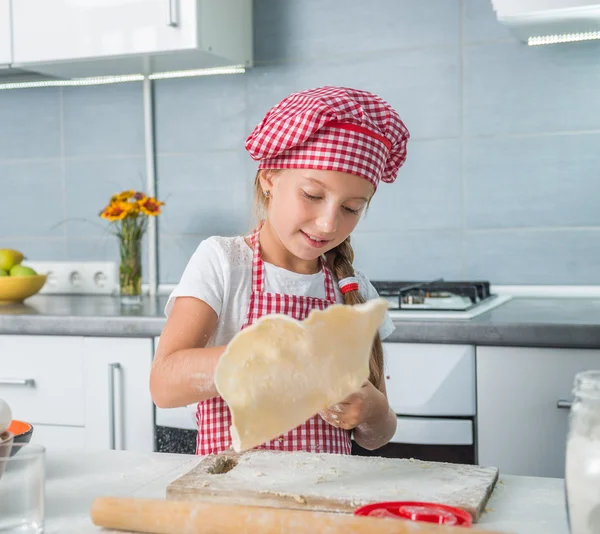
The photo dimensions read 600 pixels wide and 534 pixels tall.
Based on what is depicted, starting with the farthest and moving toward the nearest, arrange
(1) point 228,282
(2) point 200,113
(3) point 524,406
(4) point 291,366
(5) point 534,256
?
1. (2) point 200,113
2. (5) point 534,256
3. (3) point 524,406
4. (1) point 228,282
5. (4) point 291,366

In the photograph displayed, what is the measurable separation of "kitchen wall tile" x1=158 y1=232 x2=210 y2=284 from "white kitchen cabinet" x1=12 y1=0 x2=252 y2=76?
497 mm

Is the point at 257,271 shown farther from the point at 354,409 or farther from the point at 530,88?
the point at 530,88

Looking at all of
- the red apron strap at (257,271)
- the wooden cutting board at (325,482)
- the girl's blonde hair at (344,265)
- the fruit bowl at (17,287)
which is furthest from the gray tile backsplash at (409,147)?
the wooden cutting board at (325,482)

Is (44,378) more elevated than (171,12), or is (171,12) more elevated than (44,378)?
(171,12)

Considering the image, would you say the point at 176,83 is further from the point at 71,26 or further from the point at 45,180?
the point at 45,180

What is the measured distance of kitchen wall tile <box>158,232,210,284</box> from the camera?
2.44 meters

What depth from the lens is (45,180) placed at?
2.57m

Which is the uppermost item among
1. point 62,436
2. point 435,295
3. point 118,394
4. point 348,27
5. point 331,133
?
point 348,27

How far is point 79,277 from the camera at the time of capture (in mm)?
2510

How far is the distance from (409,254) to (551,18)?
0.71 meters

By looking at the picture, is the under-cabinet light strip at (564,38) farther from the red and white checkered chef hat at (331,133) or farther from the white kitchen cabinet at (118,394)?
the white kitchen cabinet at (118,394)

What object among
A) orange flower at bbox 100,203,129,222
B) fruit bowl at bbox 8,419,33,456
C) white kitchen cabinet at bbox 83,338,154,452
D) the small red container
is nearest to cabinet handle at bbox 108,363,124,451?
white kitchen cabinet at bbox 83,338,154,452

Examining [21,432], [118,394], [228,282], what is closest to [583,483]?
[21,432]

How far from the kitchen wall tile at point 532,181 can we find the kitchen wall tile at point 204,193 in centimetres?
65
